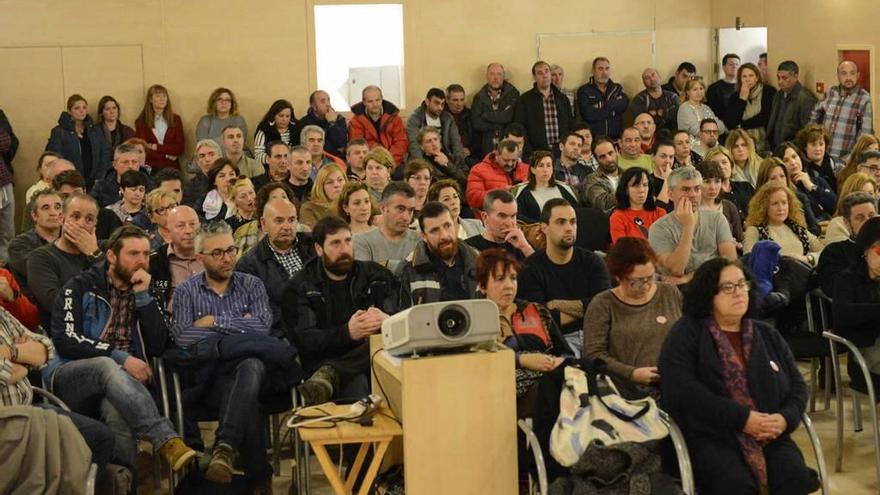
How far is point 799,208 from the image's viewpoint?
7.14 metres

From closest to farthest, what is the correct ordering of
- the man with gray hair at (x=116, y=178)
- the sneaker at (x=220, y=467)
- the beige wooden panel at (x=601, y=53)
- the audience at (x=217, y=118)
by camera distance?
the sneaker at (x=220, y=467) → the man with gray hair at (x=116, y=178) → the audience at (x=217, y=118) → the beige wooden panel at (x=601, y=53)

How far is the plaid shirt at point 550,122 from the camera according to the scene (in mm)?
11359

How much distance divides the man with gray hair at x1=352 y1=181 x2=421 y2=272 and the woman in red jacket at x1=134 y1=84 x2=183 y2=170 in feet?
14.9

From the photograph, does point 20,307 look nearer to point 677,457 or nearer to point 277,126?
point 677,457

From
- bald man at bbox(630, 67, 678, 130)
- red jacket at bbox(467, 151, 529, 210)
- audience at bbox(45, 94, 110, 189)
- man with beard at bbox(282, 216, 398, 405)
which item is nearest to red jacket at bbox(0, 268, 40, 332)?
man with beard at bbox(282, 216, 398, 405)

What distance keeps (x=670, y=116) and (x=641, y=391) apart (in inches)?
270

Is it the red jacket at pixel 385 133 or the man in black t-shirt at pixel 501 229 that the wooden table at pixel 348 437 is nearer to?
the man in black t-shirt at pixel 501 229

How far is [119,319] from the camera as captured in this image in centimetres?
548

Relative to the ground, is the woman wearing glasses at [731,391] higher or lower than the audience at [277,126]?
lower

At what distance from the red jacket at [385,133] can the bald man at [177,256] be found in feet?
14.9

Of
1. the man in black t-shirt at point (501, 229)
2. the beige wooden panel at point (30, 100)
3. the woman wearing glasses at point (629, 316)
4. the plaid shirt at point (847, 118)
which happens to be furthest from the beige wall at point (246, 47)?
the woman wearing glasses at point (629, 316)

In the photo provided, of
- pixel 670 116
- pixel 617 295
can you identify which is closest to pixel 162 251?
pixel 617 295

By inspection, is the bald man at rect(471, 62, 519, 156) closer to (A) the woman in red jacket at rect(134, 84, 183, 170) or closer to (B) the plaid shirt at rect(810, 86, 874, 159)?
(A) the woman in red jacket at rect(134, 84, 183, 170)

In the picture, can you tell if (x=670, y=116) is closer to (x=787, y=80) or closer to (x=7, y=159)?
(x=787, y=80)
